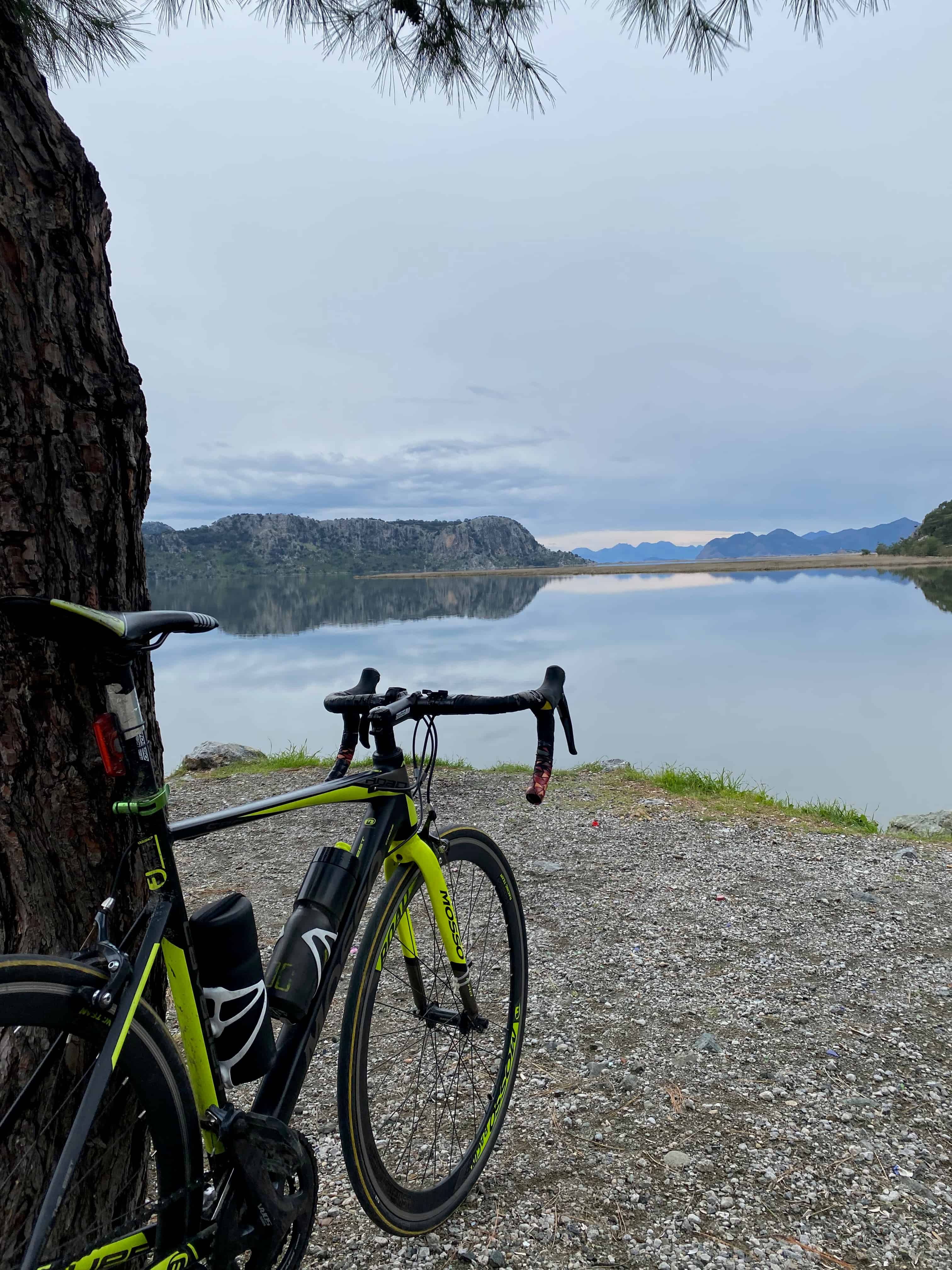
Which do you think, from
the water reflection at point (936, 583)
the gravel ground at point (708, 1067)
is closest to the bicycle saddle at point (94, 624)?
the gravel ground at point (708, 1067)

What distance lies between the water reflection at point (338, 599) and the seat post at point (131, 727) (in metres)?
14.1

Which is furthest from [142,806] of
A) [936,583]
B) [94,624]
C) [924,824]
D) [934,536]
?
[934,536]

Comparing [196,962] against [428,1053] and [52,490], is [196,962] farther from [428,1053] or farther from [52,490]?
[428,1053]

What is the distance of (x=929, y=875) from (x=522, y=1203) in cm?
441

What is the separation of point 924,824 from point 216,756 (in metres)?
8.55

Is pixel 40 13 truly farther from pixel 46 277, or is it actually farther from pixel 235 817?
pixel 235 817

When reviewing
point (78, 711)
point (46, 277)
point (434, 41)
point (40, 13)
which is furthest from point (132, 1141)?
point (434, 41)

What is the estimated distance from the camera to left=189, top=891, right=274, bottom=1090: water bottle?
5.24 ft

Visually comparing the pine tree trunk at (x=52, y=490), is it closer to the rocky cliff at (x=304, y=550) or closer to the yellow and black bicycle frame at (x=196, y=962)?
the yellow and black bicycle frame at (x=196, y=962)

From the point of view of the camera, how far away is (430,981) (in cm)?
288

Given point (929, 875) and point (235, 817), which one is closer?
point (235, 817)

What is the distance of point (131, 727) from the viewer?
4.99 ft

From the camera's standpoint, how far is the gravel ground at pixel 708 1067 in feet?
7.30

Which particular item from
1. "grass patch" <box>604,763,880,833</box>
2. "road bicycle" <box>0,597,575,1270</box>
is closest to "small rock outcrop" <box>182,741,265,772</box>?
"grass patch" <box>604,763,880,833</box>
